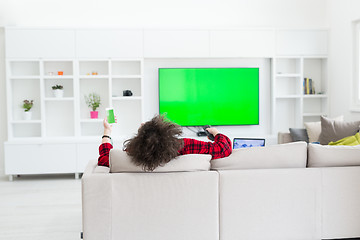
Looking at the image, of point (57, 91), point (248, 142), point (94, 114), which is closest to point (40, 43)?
point (57, 91)

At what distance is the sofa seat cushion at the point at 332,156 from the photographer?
278 centimetres

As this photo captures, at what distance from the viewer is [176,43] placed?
5.88 metres

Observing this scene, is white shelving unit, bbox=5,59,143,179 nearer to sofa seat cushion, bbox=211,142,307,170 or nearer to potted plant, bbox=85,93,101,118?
potted plant, bbox=85,93,101,118

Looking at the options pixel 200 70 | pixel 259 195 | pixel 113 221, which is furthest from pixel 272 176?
pixel 200 70

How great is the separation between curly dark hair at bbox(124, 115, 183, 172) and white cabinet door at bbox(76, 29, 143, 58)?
3.43m

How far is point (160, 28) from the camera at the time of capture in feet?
19.1

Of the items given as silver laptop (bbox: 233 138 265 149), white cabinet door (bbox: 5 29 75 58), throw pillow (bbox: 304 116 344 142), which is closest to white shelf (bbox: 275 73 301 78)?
throw pillow (bbox: 304 116 344 142)

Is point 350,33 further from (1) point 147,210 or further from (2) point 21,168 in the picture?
(2) point 21,168

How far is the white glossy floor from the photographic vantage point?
131 inches

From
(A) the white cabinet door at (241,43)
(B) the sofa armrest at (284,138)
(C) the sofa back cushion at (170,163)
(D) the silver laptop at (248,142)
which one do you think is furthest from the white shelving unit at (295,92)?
(C) the sofa back cushion at (170,163)

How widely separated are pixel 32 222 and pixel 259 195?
2.05 metres

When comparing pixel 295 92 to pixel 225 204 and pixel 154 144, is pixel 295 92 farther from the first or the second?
pixel 154 144

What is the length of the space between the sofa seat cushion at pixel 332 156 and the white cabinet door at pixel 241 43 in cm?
338

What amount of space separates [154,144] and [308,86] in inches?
170
